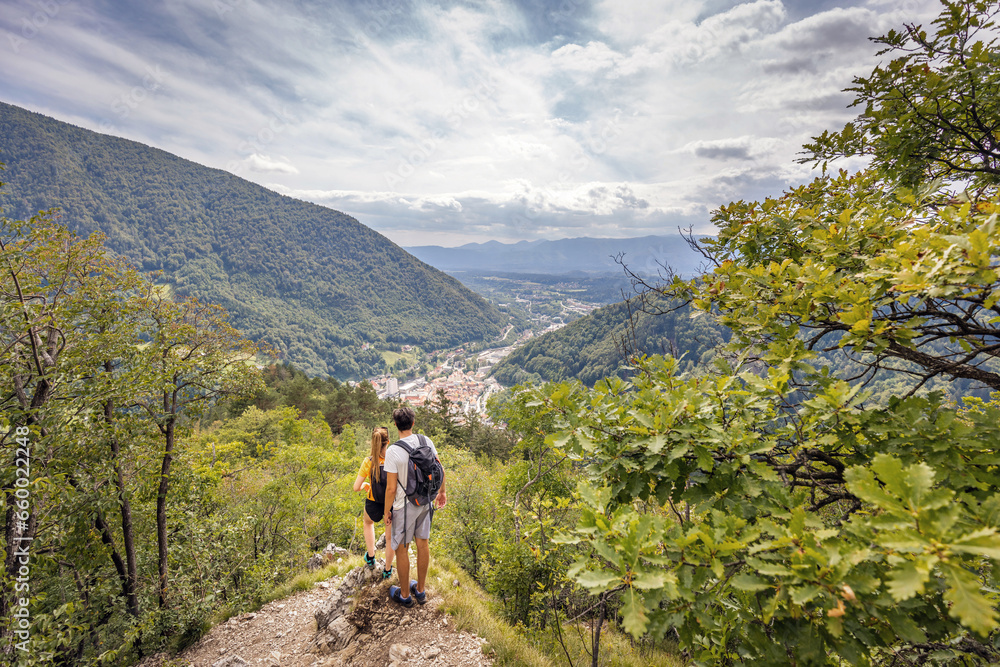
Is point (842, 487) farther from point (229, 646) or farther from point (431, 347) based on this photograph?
point (431, 347)

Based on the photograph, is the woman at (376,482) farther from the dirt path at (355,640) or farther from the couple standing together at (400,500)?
the dirt path at (355,640)

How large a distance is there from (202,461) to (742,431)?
10808 mm

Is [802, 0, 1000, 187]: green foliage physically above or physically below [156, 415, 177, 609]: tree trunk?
above

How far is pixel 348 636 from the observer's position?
5316 millimetres

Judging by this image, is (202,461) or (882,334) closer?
(882,334)

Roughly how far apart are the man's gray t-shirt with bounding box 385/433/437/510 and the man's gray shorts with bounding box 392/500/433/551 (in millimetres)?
105

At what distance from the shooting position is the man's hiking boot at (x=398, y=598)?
17.7ft

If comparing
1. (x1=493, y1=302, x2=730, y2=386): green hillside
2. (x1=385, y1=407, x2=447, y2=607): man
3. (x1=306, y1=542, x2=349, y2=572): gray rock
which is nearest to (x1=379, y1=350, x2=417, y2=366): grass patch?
(x1=493, y1=302, x2=730, y2=386): green hillside

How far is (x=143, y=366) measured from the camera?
20.0ft

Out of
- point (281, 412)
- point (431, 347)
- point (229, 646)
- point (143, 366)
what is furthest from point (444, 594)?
point (431, 347)

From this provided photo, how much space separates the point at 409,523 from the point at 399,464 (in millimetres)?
919

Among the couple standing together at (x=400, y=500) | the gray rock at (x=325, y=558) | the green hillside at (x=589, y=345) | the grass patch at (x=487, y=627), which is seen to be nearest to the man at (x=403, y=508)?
the couple standing together at (x=400, y=500)

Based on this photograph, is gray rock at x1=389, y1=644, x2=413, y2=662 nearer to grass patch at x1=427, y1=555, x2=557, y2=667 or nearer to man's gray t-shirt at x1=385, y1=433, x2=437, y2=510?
grass patch at x1=427, y1=555, x2=557, y2=667

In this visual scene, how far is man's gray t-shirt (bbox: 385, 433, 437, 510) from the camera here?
455 centimetres
